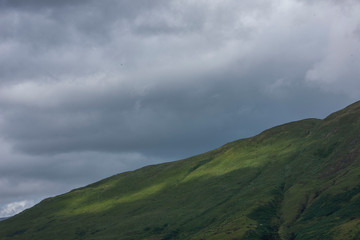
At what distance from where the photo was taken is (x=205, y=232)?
7594 inches

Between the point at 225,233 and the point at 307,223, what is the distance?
35453mm

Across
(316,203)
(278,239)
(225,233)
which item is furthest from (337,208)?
(225,233)

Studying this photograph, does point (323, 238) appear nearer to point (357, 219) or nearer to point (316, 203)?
point (357, 219)

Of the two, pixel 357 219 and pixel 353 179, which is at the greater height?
pixel 353 179

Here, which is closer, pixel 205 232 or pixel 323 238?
pixel 323 238

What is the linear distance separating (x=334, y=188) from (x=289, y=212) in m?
24.6

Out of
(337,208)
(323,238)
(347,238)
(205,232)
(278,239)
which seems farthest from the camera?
(205,232)

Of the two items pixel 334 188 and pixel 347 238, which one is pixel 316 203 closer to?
pixel 334 188

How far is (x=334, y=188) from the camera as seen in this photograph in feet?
648

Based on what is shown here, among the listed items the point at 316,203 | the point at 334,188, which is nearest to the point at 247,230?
the point at 316,203

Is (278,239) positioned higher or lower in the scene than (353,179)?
lower

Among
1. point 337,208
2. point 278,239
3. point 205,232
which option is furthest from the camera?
point 205,232

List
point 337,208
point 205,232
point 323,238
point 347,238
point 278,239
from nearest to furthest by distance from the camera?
point 347,238 → point 323,238 → point 278,239 → point 337,208 → point 205,232

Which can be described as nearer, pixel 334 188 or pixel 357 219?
pixel 357 219
